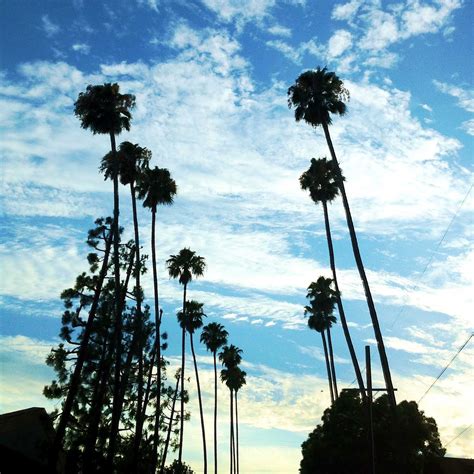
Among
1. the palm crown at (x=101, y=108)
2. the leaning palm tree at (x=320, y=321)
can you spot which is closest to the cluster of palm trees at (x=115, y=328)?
the palm crown at (x=101, y=108)

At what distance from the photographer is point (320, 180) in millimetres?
41594

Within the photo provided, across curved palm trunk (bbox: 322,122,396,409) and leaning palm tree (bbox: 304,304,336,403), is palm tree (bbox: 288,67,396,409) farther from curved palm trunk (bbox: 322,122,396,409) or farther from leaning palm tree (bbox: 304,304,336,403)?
leaning palm tree (bbox: 304,304,336,403)

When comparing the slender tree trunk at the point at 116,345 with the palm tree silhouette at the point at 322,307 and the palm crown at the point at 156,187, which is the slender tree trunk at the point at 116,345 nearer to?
the palm crown at the point at 156,187

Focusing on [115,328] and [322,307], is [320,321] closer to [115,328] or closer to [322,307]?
[322,307]

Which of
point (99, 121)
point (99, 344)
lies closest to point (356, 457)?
point (99, 344)

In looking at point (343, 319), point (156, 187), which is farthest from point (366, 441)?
point (156, 187)

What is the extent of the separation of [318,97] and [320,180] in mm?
9032

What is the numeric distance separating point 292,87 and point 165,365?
23.7 metres

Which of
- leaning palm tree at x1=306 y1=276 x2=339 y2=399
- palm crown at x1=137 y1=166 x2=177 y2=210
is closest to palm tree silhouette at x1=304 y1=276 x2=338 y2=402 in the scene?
leaning palm tree at x1=306 y1=276 x2=339 y2=399

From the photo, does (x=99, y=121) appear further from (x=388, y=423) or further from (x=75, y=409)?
(x=388, y=423)

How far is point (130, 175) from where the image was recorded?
127 ft

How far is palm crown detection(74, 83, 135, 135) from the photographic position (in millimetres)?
34375

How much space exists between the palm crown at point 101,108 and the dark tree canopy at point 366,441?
26107 millimetres

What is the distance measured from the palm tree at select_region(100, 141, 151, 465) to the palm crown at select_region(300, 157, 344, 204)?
14.2m
